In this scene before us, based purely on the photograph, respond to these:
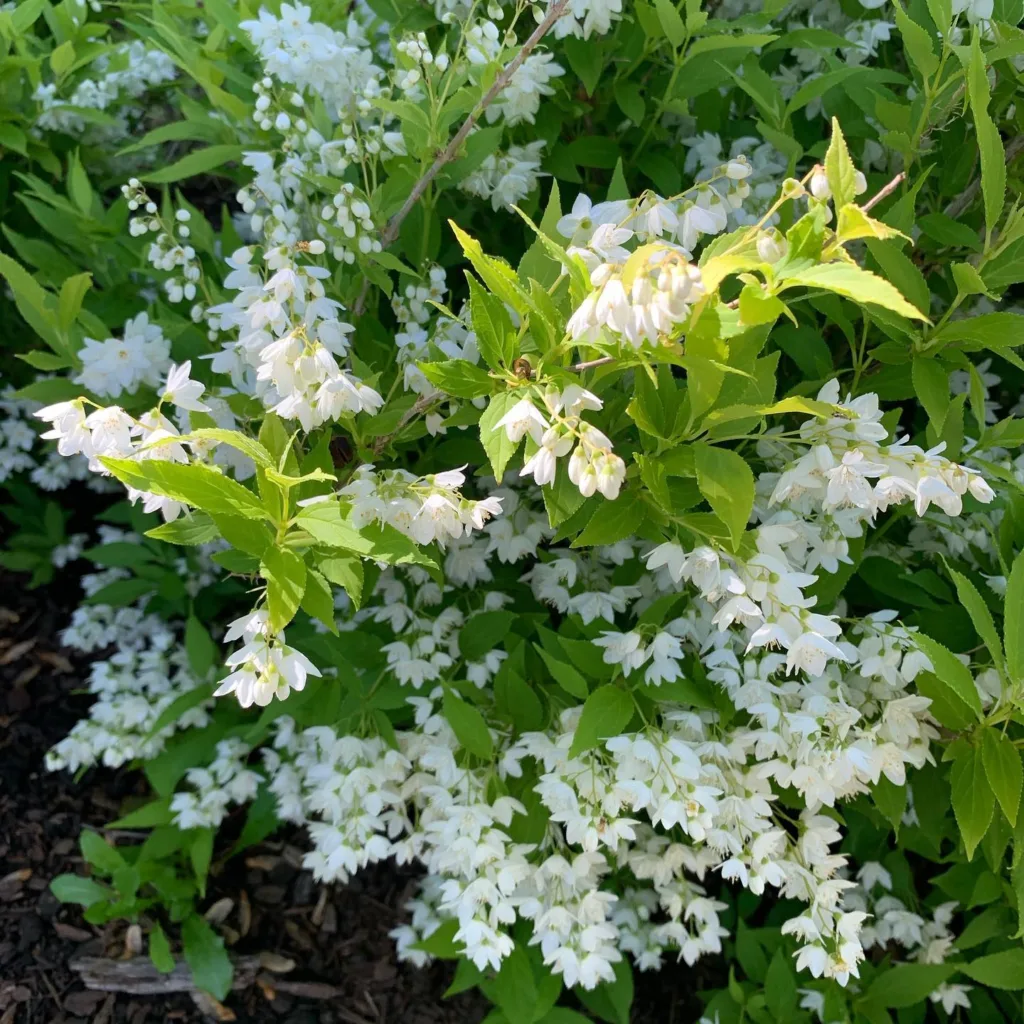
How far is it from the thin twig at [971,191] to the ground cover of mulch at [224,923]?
2.30m

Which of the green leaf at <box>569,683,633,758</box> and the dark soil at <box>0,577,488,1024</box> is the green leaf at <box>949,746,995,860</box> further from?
the dark soil at <box>0,577,488,1024</box>

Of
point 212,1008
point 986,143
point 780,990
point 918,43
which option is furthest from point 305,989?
point 918,43

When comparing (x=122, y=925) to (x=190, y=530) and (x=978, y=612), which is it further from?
(x=978, y=612)

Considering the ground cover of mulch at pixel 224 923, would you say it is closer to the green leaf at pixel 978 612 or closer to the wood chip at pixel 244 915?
the wood chip at pixel 244 915

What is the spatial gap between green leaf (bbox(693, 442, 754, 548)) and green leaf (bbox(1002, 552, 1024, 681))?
627mm

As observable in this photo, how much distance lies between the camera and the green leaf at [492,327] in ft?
4.26

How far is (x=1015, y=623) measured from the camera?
1604mm

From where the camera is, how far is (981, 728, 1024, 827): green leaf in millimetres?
1639

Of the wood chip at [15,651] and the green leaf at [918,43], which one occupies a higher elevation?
the green leaf at [918,43]

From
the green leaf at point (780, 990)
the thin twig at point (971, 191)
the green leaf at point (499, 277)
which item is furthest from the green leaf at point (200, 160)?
the green leaf at point (780, 990)

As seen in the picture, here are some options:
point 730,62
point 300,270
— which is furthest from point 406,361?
point 730,62

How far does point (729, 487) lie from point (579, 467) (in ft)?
0.87

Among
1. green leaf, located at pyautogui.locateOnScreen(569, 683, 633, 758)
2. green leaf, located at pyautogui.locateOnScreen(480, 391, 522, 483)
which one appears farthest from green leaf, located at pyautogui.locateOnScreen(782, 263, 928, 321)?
green leaf, located at pyautogui.locateOnScreen(569, 683, 633, 758)

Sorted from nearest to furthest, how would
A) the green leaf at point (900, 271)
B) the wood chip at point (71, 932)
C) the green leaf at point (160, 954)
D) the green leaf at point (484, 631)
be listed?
the green leaf at point (900, 271) < the green leaf at point (484, 631) < the green leaf at point (160, 954) < the wood chip at point (71, 932)
